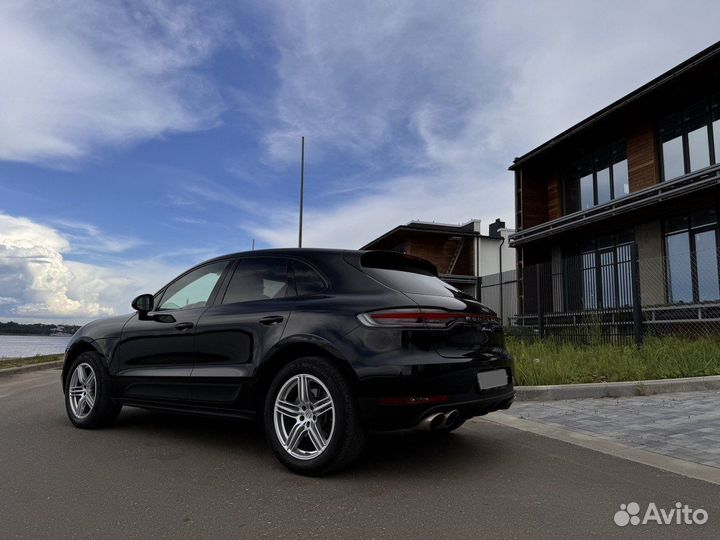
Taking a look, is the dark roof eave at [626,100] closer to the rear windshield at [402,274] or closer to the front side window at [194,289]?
the rear windshield at [402,274]

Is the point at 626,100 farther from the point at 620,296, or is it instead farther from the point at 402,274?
the point at 402,274

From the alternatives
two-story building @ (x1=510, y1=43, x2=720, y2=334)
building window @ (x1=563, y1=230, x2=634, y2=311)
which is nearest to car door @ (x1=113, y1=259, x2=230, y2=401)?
two-story building @ (x1=510, y1=43, x2=720, y2=334)

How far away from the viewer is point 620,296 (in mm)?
→ 11766

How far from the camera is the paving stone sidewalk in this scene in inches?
184

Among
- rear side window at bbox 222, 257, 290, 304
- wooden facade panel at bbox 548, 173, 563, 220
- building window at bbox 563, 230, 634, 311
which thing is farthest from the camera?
wooden facade panel at bbox 548, 173, 563, 220

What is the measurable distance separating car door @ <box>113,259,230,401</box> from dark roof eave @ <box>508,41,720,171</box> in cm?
1395

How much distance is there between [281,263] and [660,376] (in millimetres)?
6396

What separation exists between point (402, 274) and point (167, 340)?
215cm

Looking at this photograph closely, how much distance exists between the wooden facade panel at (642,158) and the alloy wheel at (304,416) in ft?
51.4

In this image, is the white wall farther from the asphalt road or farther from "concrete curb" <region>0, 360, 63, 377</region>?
the asphalt road

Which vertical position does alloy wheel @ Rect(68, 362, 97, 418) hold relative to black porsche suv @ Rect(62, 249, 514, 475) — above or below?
below

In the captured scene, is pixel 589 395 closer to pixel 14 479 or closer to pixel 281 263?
pixel 281 263

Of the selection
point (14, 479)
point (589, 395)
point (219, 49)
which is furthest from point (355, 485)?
point (219, 49)

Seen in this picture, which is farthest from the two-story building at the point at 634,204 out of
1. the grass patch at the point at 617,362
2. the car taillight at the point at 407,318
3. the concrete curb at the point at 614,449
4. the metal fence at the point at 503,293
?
the car taillight at the point at 407,318
